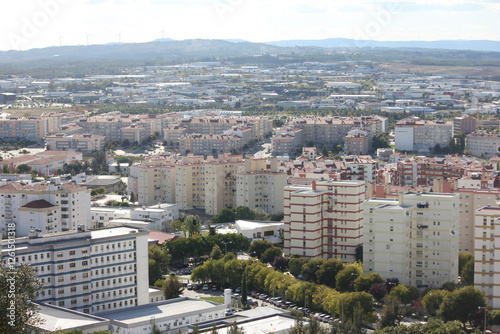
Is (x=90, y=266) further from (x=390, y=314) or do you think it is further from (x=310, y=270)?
(x=390, y=314)

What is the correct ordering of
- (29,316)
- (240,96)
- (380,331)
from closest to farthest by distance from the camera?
(29,316) → (380,331) → (240,96)

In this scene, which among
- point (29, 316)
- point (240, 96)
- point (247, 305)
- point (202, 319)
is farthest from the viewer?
point (240, 96)

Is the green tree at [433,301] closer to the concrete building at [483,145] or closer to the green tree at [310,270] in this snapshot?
the green tree at [310,270]

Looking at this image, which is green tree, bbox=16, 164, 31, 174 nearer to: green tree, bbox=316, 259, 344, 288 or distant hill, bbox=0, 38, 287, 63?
green tree, bbox=316, 259, 344, 288

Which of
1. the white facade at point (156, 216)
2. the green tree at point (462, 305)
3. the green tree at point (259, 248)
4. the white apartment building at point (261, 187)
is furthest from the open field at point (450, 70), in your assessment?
the green tree at point (462, 305)

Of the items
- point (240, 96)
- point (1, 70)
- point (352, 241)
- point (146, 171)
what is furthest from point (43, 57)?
point (352, 241)

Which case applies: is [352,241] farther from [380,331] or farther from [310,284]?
[380,331]
